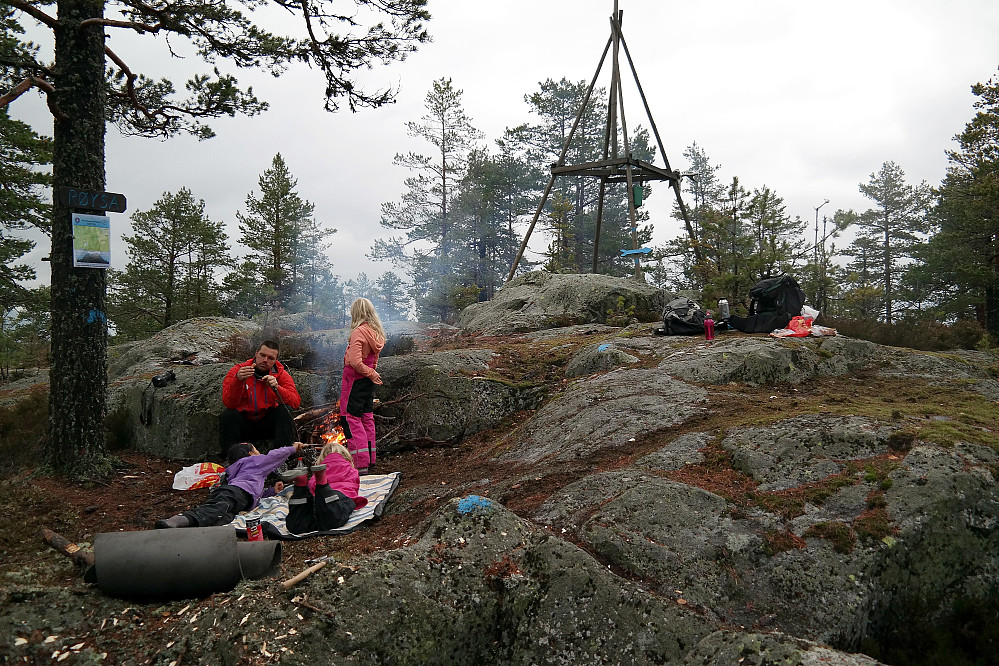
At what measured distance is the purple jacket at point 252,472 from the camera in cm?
481

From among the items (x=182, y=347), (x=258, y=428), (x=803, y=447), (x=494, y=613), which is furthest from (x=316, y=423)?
(x=182, y=347)

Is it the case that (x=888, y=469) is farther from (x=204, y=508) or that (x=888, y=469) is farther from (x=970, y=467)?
(x=204, y=508)

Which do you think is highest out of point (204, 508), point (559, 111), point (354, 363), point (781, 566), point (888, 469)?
point (559, 111)

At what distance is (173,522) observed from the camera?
368 centimetres

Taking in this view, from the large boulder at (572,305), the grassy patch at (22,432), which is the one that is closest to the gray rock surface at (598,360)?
the large boulder at (572,305)

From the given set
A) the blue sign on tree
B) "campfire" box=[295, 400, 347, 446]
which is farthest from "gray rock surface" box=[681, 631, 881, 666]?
the blue sign on tree

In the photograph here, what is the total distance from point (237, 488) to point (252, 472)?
275mm

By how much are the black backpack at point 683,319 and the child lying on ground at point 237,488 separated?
5.95m

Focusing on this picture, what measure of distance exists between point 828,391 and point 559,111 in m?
26.6

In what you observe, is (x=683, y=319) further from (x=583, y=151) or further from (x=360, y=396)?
(x=583, y=151)

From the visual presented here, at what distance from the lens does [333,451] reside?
444 cm

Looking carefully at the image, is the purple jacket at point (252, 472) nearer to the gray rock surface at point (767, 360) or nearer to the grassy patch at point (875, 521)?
the gray rock surface at point (767, 360)

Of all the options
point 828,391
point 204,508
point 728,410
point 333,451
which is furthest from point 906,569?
point 204,508

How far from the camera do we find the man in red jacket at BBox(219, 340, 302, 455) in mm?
5664
